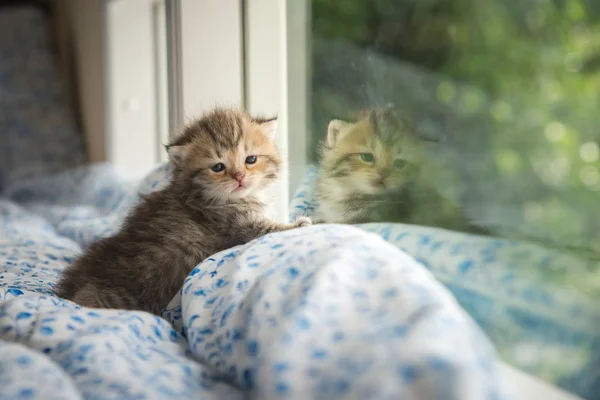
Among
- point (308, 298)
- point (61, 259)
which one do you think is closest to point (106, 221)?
point (61, 259)

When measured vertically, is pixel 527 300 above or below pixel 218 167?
below

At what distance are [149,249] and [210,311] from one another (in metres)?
0.35

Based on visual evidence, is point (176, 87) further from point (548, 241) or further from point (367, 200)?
point (548, 241)

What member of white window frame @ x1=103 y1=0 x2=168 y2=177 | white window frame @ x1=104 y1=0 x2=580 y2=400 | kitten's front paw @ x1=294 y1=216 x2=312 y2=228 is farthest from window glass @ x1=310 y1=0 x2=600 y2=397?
white window frame @ x1=103 y1=0 x2=168 y2=177

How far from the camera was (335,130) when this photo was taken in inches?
57.5

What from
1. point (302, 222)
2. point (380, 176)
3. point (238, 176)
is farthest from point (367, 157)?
point (238, 176)

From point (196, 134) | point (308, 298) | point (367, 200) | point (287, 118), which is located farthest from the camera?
point (287, 118)

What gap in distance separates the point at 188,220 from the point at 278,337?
0.64 meters

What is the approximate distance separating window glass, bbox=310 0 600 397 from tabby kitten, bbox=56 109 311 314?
0.25 m

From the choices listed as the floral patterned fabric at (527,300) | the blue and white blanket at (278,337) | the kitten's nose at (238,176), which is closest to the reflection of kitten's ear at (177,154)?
the kitten's nose at (238,176)

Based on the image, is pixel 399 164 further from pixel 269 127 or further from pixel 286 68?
pixel 286 68

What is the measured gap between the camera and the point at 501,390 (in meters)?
0.80

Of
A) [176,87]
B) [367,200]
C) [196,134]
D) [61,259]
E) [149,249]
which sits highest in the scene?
[176,87]

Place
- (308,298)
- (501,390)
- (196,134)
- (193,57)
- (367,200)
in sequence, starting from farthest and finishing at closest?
(193,57)
(196,134)
(367,200)
(308,298)
(501,390)
